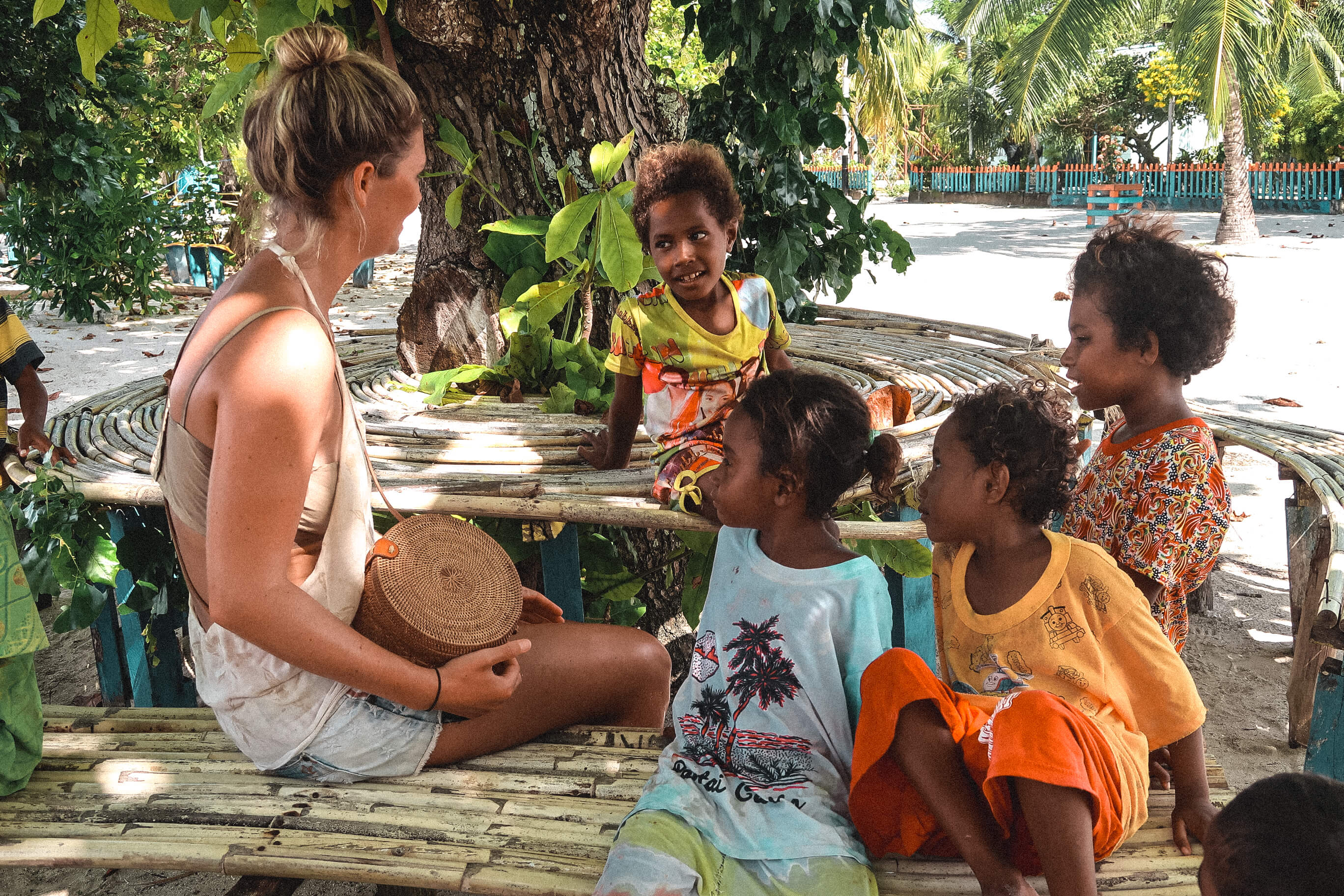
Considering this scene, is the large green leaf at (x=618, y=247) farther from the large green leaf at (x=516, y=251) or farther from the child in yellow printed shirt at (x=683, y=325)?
the large green leaf at (x=516, y=251)

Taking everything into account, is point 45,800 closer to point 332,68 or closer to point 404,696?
point 404,696

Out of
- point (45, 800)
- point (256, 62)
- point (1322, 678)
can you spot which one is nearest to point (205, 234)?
point (256, 62)

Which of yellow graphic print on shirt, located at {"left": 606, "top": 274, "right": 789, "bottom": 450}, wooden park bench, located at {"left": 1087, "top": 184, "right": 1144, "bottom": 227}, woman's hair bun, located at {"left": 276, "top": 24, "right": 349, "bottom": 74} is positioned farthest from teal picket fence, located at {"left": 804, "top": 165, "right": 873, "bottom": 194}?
woman's hair bun, located at {"left": 276, "top": 24, "right": 349, "bottom": 74}

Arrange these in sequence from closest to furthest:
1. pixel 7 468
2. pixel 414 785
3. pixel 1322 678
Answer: pixel 414 785
pixel 1322 678
pixel 7 468

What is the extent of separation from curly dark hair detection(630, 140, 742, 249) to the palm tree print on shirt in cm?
119

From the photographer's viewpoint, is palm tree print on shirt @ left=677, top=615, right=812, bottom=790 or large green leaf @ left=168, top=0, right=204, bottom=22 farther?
large green leaf @ left=168, top=0, right=204, bottom=22

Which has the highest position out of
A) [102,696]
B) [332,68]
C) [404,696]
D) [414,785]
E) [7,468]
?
[332,68]

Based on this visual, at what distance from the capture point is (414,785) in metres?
1.83

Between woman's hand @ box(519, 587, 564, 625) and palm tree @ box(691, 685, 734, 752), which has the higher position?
woman's hand @ box(519, 587, 564, 625)

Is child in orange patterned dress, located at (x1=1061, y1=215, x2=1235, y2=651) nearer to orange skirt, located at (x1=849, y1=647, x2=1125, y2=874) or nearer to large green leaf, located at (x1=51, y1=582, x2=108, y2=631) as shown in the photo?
orange skirt, located at (x1=849, y1=647, x2=1125, y2=874)

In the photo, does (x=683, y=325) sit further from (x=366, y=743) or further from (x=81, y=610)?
(x=81, y=610)

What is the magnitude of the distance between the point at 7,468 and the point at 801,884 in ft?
7.08

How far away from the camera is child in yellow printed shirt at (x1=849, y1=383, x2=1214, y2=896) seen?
1472 mm

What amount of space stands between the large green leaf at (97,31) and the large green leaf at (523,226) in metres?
1.10
